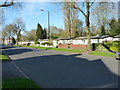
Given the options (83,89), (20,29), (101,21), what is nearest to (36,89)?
(83,89)

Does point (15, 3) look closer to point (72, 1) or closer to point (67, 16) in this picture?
point (72, 1)

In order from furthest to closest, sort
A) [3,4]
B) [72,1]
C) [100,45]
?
[100,45], [72,1], [3,4]

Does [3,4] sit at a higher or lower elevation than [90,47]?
higher

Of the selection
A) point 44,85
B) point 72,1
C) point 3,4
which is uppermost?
point 72,1

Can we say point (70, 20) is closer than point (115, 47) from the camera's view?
No

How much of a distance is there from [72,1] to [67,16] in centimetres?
2882

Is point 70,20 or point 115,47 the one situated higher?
point 70,20

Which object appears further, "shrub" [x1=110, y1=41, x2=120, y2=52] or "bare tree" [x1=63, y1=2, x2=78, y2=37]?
"bare tree" [x1=63, y1=2, x2=78, y2=37]

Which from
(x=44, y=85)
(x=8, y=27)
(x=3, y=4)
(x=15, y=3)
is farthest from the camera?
(x=8, y=27)

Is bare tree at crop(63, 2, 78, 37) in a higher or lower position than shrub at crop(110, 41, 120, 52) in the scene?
higher

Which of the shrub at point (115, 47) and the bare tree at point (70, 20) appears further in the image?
the bare tree at point (70, 20)

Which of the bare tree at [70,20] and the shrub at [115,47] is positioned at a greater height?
the bare tree at [70,20]

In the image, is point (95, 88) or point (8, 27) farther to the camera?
point (8, 27)

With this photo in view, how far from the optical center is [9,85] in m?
5.54
